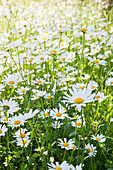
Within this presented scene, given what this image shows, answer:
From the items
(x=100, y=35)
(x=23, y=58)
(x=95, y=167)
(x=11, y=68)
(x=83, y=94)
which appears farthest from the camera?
(x=100, y=35)

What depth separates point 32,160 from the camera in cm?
118

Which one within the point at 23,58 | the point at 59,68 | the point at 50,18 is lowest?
the point at 59,68

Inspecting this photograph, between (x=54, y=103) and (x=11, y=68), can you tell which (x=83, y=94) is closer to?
(x=54, y=103)

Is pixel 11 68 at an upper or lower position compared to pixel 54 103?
upper

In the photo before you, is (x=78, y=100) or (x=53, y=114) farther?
(x=53, y=114)

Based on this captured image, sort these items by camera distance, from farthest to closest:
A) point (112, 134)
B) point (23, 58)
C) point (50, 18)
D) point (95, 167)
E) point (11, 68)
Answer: point (50, 18) → point (11, 68) → point (23, 58) → point (112, 134) → point (95, 167)

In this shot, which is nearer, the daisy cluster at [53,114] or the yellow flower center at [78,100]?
the yellow flower center at [78,100]

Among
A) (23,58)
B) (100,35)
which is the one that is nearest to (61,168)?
(23,58)

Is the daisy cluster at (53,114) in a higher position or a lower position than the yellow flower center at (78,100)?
lower

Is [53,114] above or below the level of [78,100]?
below

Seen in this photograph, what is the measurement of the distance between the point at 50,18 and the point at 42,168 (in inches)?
101

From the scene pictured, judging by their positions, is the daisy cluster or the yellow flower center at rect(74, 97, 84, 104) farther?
the daisy cluster

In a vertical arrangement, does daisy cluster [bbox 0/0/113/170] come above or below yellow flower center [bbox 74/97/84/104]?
below

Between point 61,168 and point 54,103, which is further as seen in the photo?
point 54,103
